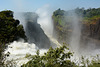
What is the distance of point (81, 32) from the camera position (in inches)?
951

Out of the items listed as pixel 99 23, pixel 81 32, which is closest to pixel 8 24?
pixel 81 32

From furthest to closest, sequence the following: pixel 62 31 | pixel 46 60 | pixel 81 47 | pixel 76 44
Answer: pixel 62 31 → pixel 76 44 → pixel 81 47 → pixel 46 60

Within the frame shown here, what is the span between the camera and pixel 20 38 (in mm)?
18812

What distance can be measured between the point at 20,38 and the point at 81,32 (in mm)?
12659

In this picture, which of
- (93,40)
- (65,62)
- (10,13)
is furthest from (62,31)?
(65,62)

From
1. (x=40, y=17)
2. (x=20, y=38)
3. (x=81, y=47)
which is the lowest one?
(x=81, y=47)

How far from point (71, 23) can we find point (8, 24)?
14562 millimetres

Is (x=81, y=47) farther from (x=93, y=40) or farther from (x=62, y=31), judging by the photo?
(x=62, y=31)

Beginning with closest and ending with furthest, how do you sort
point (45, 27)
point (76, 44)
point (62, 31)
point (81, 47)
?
1. point (81, 47)
2. point (76, 44)
3. point (62, 31)
4. point (45, 27)

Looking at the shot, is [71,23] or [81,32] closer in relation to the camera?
[81,32]

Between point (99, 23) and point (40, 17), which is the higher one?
point (40, 17)

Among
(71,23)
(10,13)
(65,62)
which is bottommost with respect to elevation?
(65,62)

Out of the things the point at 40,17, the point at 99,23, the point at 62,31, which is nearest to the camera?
the point at 99,23

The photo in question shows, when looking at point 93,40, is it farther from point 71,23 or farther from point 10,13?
point 10,13
